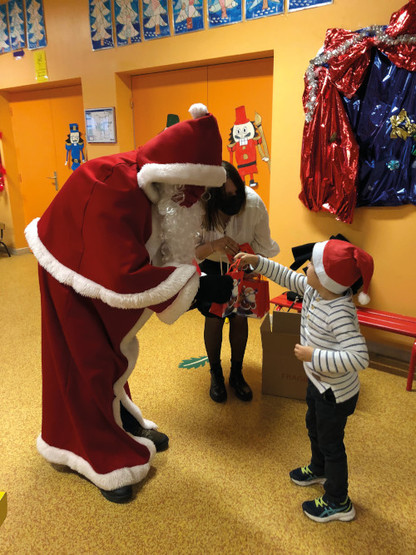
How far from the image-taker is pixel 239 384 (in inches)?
85.7

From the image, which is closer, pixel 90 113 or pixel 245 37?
pixel 245 37

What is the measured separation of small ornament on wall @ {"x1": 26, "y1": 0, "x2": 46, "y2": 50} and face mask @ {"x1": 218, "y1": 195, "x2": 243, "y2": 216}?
3628 millimetres

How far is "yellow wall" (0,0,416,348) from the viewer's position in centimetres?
250

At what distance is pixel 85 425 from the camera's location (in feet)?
4.81

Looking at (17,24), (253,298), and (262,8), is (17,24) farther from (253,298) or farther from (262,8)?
(253,298)

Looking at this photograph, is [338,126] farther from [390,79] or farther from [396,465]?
[396,465]

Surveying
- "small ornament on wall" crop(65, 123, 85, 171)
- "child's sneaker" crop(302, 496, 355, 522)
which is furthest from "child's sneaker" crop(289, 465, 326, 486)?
"small ornament on wall" crop(65, 123, 85, 171)

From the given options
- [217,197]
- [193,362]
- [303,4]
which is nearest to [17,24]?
[303,4]

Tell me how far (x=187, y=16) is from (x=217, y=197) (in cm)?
219

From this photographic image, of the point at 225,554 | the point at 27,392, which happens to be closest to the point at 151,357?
the point at 27,392

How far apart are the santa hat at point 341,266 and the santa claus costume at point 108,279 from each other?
41 centimetres

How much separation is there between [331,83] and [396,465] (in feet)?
7.20

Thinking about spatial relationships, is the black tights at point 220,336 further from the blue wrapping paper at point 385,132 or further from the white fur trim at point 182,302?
the blue wrapping paper at point 385,132

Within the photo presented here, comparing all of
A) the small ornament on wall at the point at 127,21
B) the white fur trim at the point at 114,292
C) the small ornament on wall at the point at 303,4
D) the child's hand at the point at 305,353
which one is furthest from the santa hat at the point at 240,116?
the child's hand at the point at 305,353
